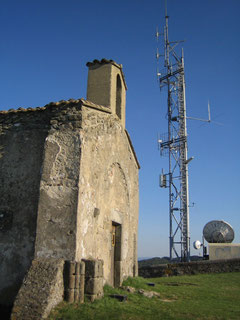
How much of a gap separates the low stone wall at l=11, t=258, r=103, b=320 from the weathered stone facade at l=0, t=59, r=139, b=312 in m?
0.26

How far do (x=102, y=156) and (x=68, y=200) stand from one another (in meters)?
1.77

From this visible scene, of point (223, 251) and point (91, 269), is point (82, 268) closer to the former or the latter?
point (91, 269)

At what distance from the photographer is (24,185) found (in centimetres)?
677

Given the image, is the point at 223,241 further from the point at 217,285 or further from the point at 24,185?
the point at 24,185

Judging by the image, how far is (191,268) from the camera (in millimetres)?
14977

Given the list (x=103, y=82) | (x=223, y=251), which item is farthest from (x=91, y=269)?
(x=223, y=251)

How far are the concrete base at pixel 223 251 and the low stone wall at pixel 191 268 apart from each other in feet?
10.6

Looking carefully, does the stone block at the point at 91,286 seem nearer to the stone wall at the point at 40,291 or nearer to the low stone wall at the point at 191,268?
the stone wall at the point at 40,291

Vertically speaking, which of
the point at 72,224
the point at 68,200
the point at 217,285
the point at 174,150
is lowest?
the point at 217,285

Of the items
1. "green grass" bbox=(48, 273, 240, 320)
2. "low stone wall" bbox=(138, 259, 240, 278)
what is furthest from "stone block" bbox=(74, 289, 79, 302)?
"low stone wall" bbox=(138, 259, 240, 278)

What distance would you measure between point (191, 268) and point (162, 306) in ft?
29.6

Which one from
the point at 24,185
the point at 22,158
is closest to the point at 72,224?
the point at 24,185

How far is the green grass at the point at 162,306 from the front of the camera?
5.22 meters

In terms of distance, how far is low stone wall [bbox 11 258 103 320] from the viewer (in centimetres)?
489
